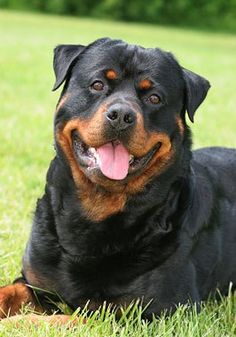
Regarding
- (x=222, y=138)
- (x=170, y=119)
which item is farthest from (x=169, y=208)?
(x=222, y=138)

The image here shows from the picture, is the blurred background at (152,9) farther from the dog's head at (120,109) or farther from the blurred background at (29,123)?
the dog's head at (120,109)

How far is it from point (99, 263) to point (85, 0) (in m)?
44.7

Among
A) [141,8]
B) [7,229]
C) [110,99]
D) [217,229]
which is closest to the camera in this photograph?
[110,99]

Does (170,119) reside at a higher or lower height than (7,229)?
higher

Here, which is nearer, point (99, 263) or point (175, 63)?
point (99, 263)

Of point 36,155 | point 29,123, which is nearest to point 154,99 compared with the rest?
Answer: point 36,155

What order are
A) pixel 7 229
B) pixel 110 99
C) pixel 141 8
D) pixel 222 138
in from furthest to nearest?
pixel 141 8 → pixel 222 138 → pixel 7 229 → pixel 110 99

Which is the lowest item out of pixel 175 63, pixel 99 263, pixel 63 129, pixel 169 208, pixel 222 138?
pixel 222 138

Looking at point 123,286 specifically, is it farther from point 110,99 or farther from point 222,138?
point 222,138

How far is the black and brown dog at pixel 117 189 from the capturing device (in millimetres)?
3564

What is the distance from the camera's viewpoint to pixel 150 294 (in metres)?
3.58

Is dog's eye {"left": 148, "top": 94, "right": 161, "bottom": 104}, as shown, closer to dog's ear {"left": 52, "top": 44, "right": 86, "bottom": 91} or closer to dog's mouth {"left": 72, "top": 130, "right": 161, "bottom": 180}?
dog's mouth {"left": 72, "top": 130, "right": 161, "bottom": 180}

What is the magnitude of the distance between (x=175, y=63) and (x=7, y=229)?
1697mm

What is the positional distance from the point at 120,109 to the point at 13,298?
114cm
